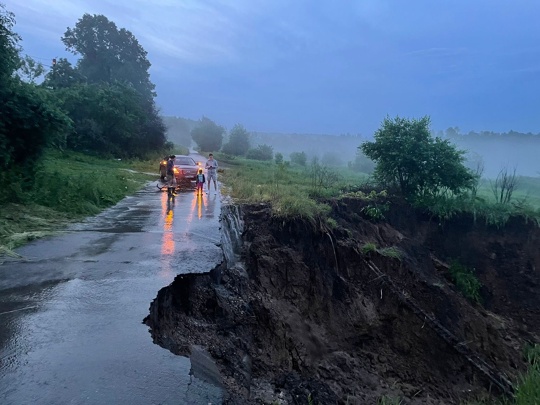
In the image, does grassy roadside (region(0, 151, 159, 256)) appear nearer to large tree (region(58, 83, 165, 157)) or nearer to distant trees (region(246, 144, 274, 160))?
large tree (region(58, 83, 165, 157))

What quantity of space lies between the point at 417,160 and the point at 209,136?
67.6 m

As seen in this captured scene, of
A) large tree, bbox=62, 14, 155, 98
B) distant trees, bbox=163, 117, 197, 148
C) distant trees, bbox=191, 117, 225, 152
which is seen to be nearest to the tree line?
large tree, bbox=62, 14, 155, 98

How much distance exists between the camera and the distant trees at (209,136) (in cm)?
8019

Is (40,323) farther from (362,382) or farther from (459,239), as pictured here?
(459,239)

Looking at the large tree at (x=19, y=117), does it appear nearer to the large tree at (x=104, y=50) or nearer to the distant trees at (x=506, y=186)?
the distant trees at (x=506, y=186)

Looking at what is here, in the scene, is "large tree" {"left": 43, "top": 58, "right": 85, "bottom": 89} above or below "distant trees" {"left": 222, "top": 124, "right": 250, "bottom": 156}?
above

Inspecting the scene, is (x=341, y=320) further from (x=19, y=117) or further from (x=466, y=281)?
(x=19, y=117)

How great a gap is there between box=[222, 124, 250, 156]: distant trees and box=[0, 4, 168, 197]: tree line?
1597cm

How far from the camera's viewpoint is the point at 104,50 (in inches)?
2259

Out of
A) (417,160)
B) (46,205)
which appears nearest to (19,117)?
(46,205)

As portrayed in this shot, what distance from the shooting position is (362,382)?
307 inches

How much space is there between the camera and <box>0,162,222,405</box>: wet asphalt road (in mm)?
3467

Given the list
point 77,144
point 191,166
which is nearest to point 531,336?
point 191,166

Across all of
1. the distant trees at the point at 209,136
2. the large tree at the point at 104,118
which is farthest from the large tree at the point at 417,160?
the distant trees at the point at 209,136
